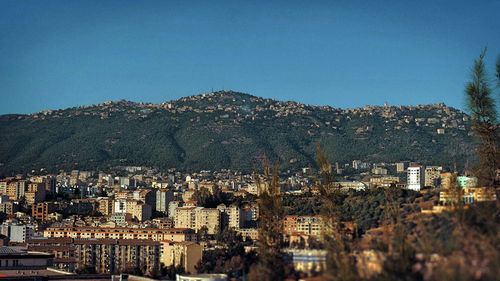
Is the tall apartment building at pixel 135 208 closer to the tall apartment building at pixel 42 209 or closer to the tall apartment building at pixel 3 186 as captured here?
the tall apartment building at pixel 42 209

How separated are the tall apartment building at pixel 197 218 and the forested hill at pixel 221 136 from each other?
103ft

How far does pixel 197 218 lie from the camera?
59000 millimetres

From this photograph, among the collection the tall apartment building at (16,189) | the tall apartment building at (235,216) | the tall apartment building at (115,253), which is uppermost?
the tall apartment building at (16,189)

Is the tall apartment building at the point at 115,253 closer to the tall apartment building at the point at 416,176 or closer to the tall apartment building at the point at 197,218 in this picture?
the tall apartment building at the point at 197,218

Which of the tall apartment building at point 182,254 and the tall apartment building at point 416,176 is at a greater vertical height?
the tall apartment building at point 416,176

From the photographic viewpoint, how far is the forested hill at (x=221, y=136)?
9600 centimetres

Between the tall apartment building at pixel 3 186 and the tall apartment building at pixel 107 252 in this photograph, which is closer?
the tall apartment building at pixel 107 252

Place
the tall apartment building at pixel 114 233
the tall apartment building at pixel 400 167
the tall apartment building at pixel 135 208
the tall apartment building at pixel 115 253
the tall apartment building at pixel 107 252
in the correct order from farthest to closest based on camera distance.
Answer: the tall apartment building at pixel 400 167, the tall apartment building at pixel 135 208, the tall apartment building at pixel 114 233, the tall apartment building at pixel 115 253, the tall apartment building at pixel 107 252

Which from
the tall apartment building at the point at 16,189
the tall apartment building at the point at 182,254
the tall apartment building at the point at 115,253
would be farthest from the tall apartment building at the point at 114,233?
the tall apartment building at the point at 16,189

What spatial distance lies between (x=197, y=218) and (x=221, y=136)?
41419mm

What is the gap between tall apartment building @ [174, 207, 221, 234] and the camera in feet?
191

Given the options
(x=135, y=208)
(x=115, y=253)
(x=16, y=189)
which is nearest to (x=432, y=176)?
(x=135, y=208)

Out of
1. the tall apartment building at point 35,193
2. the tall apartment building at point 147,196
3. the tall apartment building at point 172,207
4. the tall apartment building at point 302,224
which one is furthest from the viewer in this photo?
the tall apartment building at point 35,193

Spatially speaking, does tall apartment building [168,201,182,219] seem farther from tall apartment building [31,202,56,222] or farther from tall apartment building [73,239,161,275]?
tall apartment building [73,239,161,275]
